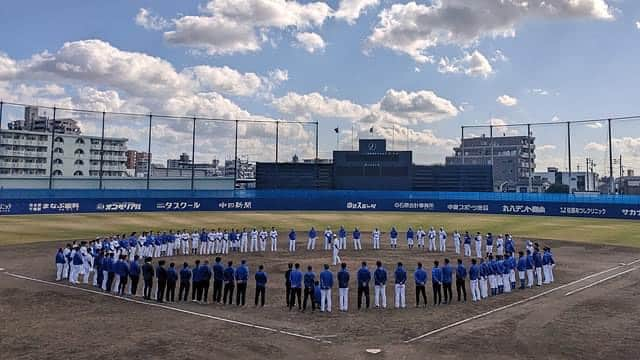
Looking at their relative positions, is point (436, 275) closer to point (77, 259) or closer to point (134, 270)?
point (134, 270)

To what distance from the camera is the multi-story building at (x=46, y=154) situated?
3883 inches

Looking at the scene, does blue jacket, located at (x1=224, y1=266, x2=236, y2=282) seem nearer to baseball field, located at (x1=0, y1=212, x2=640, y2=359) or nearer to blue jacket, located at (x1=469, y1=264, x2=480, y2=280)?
A: baseball field, located at (x1=0, y1=212, x2=640, y2=359)

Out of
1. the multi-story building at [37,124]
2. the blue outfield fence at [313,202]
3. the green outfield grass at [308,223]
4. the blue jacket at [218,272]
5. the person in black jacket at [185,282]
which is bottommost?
the person in black jacket at [185,282]

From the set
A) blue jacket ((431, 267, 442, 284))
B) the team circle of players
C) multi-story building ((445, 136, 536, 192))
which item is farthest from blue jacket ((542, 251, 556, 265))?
multi-story building ((445, 136, 536, 192))

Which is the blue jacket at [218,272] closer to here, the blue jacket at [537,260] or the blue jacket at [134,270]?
the blue jacket at [134,270]

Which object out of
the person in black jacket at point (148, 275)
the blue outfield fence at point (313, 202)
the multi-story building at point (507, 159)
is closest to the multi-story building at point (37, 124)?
the blue outfield fence at point (313, 202)

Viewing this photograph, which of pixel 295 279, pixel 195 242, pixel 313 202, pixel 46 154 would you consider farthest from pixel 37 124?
pixel 295 279

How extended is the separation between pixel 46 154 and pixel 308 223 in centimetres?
7681

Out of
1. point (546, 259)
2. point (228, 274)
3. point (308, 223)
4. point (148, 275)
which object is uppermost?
point (308, 223)

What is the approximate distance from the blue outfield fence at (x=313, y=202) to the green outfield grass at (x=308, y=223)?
1.83 m

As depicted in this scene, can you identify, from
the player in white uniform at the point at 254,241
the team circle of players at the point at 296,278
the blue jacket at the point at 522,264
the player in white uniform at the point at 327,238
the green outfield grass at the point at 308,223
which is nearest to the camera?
the team circle of players at the point at 296,278

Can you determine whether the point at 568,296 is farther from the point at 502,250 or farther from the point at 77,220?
the point at 77,220

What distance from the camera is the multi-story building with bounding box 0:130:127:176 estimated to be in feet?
324

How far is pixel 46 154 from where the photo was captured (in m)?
104
